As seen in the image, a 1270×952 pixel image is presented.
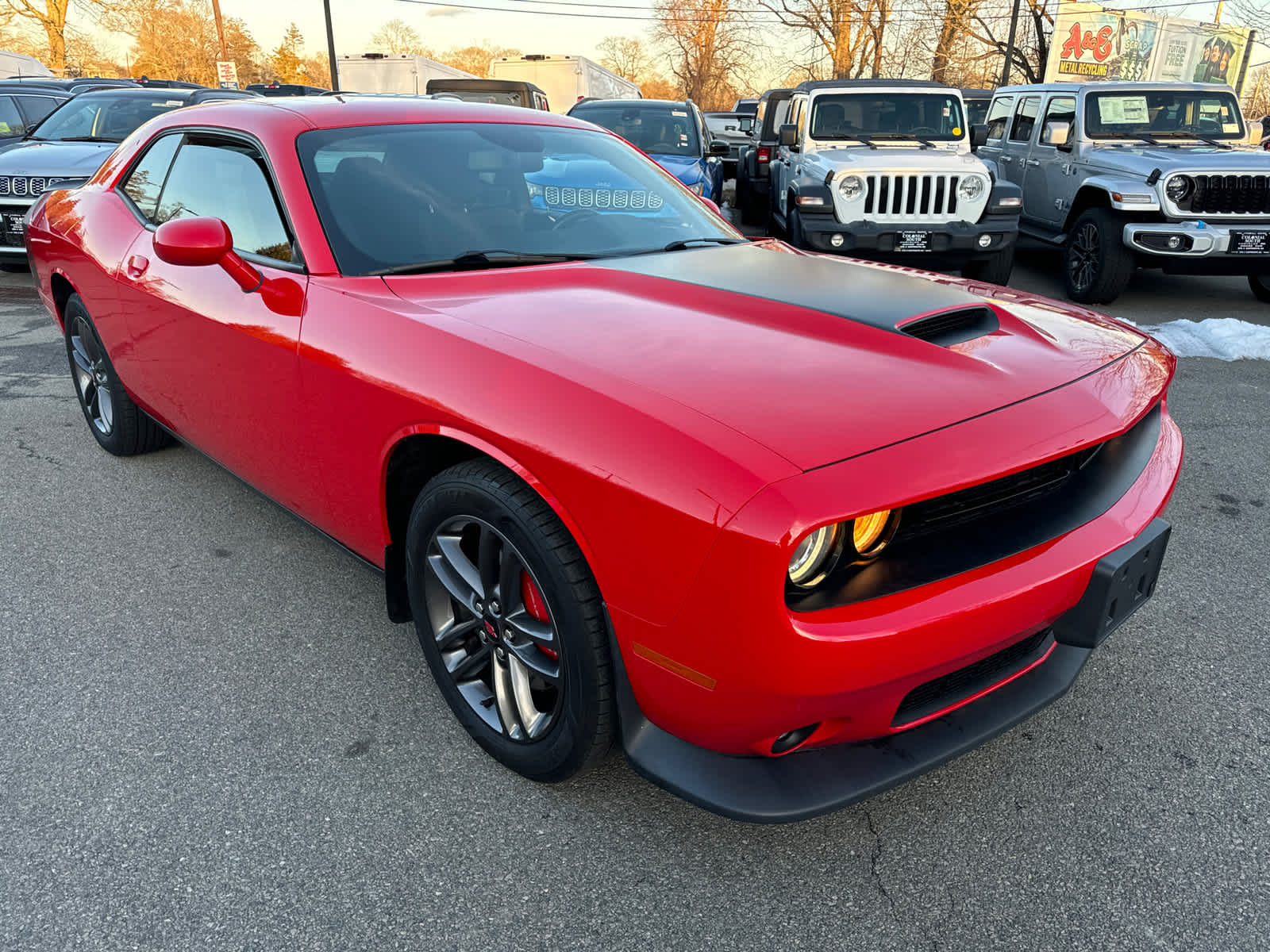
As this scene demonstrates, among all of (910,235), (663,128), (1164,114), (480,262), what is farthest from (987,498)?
(663,128)

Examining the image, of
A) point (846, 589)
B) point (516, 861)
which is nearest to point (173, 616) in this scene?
point (516, 861)

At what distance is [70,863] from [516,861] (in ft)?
3.08

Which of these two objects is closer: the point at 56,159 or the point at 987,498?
the point at 987,498

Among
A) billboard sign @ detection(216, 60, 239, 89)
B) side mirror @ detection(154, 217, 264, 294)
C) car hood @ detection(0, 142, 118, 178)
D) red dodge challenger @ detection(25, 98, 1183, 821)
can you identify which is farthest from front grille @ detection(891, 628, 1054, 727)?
billboard sign @ detection(216, 60, 239, 89)

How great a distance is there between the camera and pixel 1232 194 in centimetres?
716

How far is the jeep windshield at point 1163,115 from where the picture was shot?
27.6 feet

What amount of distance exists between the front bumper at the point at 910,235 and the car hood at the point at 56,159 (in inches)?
237

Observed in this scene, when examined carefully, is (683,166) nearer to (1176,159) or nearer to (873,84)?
(873,84)

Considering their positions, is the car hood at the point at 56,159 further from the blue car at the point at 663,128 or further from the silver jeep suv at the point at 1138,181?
the silver jeep suv at the point at 1138,181

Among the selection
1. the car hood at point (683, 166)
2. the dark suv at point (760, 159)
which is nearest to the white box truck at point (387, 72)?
the dark suv at point (760, 159)

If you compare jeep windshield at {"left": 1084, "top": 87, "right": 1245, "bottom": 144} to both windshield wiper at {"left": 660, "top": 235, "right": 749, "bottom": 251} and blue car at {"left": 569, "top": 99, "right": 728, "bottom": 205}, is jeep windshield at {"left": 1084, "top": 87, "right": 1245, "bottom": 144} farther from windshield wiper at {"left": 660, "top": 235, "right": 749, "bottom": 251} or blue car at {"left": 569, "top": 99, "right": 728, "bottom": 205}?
windshield wiper at {"left": 660, "top": 235, "right": 749, "bottom": 251}

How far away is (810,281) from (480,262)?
0.94m

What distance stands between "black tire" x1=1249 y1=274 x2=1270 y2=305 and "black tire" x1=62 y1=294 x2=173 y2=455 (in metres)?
8.66

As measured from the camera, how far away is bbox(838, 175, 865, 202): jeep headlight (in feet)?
25.2
